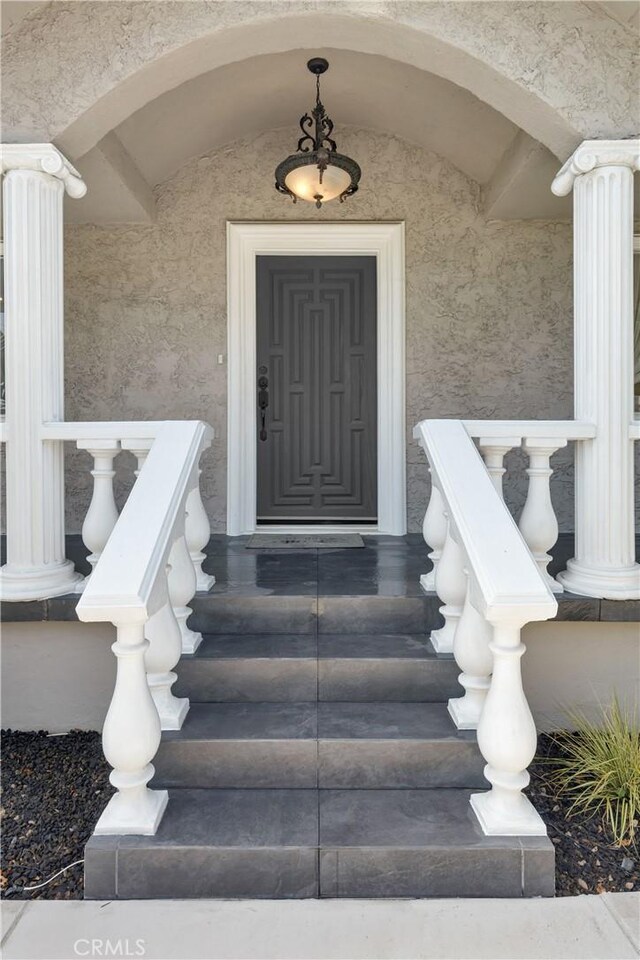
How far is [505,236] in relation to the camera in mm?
4363

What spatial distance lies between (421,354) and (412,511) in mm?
1141

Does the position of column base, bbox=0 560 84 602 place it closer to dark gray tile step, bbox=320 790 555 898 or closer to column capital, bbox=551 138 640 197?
dark gray tile step, bbox=320 790 555 898

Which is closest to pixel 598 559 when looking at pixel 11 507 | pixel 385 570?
pixel 385 570

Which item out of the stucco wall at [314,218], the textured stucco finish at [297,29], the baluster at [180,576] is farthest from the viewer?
the stucco wall at [314,218]

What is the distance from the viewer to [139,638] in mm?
1888

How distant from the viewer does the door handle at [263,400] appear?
455cm

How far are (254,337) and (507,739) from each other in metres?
3.34

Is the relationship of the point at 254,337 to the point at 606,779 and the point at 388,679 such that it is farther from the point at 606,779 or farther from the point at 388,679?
the point at 606,779

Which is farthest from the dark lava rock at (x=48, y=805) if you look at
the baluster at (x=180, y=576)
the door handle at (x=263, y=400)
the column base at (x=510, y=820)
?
the door handle at (x=263, y=400)

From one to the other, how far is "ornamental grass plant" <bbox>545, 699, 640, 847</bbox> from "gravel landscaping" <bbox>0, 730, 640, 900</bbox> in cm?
5

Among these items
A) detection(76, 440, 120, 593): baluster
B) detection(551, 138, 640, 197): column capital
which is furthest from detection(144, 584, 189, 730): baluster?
detection(551, 138, 640, 197): column capital

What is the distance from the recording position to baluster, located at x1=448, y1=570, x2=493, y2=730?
2.19 meters

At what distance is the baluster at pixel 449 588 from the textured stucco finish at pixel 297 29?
1.97 meters

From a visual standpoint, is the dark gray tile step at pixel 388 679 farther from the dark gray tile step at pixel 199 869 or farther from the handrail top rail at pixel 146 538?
the handrail top rail at pixel 146 538
